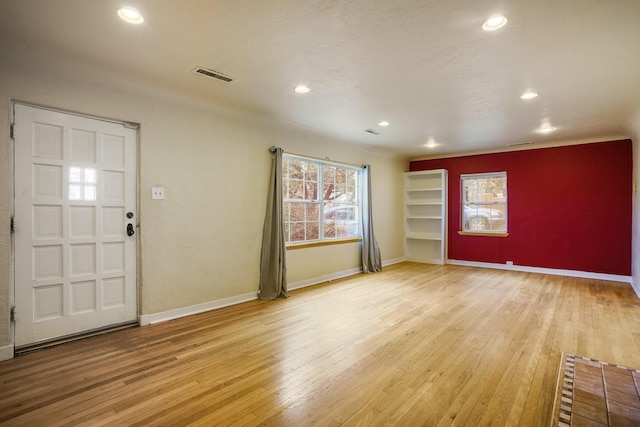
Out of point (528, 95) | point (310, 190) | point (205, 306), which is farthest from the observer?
point (310, 190)

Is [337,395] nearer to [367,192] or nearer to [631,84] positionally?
[631,84]

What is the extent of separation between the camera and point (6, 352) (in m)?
2.54

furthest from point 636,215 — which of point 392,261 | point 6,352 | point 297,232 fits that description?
point 6,352

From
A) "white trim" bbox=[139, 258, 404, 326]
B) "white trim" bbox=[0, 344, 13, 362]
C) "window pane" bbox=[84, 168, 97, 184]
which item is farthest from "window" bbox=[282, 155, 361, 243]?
"white trim" bbox=[0, 344, 13, 362]

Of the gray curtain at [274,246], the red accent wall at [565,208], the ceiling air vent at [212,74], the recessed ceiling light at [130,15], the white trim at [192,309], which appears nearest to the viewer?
the recessed ceiling light at [130,15]

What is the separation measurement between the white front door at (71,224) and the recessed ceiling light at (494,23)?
3.35 meters

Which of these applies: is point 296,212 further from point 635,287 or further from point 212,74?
point 635,287

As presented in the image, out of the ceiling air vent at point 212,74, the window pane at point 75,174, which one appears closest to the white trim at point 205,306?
the window pane at point 75,174

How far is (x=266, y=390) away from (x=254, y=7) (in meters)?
2.50

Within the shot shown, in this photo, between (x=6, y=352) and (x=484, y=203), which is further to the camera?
(x=484, y=203)

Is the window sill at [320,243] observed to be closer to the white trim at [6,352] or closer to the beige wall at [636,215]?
the white trim at [6,352]

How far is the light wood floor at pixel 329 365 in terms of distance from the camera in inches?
73.3

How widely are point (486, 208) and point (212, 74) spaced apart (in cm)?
615

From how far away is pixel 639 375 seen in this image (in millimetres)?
2279
